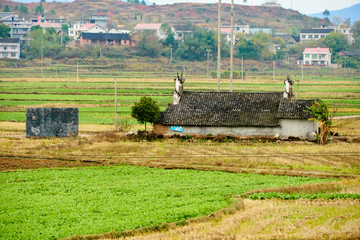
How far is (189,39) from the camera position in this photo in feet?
418

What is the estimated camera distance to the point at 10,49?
411 feet

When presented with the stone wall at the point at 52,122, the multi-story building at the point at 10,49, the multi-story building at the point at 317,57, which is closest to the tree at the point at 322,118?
the stone wall at the point at 52,122

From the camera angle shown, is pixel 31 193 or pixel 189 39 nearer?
pixel 31 193

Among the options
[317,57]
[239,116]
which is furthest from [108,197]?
[317,57]

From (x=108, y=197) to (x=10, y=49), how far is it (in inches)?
4152

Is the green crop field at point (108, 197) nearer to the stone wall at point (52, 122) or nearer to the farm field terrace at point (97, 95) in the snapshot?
the stone wall at point (52, 122)

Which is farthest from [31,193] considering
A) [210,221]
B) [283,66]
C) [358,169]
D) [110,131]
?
[283,66]

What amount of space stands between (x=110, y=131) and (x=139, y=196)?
19050mm

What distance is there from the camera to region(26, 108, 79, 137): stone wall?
42438mm

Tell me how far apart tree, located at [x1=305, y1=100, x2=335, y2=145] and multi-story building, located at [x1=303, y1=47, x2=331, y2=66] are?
87.8 m

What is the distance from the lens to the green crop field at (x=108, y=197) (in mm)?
20875

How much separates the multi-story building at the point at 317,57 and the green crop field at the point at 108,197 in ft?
326

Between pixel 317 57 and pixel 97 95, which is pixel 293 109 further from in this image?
pixel 317 57

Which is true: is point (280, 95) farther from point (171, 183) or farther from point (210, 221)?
point (210, 221)
